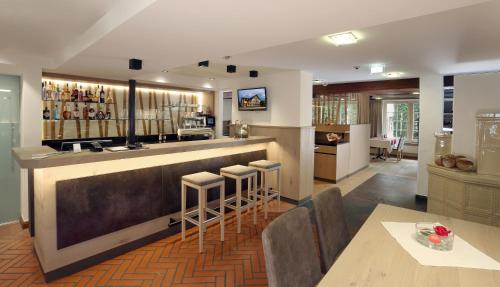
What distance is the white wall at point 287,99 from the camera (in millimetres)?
4598

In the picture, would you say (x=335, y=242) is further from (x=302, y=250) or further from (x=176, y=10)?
(x=176, y=10)

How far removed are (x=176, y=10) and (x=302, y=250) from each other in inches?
62.0

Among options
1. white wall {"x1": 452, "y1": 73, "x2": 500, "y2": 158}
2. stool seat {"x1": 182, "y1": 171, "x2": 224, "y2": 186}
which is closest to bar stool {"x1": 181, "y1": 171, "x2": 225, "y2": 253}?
stool seat {"x1": 182, "y1": 171, "x2": 224, "y2": 186}

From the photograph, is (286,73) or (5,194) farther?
(286,73)

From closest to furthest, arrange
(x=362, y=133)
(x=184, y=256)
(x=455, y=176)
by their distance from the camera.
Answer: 1. (x=184, y=256)
2. (x=455, y=176)
3. (x=362, y=133)

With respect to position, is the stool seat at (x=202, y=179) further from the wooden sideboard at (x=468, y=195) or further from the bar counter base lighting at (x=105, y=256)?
the wooden sideboard at (x=468, y=195)

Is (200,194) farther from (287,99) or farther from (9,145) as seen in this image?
(9,145)

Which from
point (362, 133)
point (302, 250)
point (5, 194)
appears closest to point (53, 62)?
point (5, 194)

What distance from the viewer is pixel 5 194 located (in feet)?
12.4

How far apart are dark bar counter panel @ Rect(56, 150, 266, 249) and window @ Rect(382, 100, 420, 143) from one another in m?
8.89

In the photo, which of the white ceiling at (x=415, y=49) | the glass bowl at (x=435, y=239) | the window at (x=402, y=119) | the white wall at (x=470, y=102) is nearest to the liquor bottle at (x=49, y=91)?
the white ceiling at (x=415, y=49)

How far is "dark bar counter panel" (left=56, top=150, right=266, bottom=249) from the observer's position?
253cm

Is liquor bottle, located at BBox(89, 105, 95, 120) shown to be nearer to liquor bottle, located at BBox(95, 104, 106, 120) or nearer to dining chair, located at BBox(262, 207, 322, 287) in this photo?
liquor bottle, located at BBox(95, 104, 106, 120)

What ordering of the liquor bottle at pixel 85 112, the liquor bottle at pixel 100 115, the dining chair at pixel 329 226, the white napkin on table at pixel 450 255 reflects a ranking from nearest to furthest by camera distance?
1. the white napkin on table at pixel 450 255
2. the dining chair at pixel 329 226
3. the liquor bottle at pixel 85 112
4. the liquor bottle at pixel 100 115
